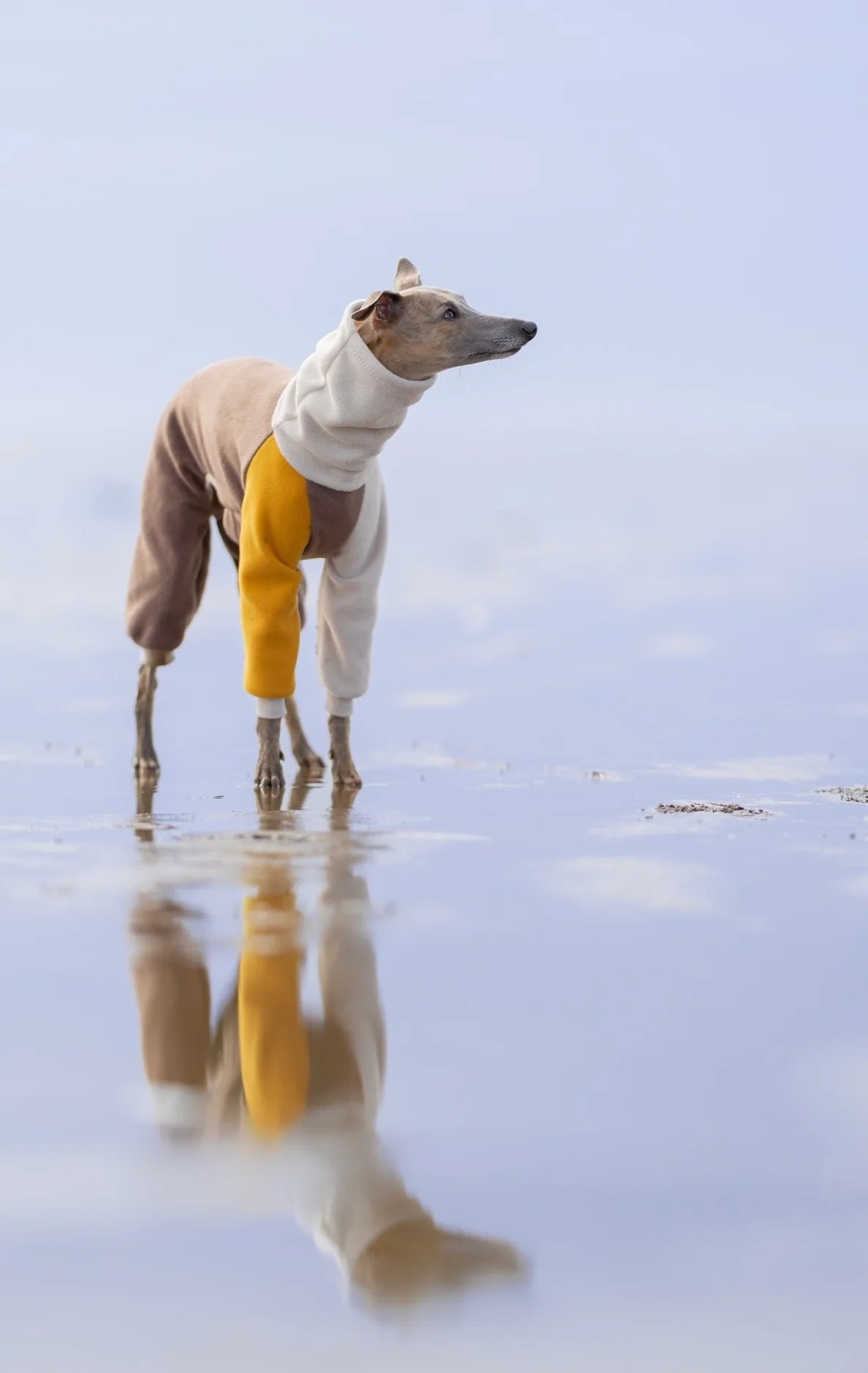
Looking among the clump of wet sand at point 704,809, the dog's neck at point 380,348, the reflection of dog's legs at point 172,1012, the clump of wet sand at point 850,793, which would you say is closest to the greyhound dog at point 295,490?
the dog's neck at point 380,348

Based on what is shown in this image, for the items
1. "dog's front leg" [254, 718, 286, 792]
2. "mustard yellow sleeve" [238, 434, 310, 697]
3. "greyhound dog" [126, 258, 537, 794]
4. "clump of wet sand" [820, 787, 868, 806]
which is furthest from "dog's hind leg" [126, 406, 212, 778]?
"clump of wet sand" [820, 787, 868, 806]

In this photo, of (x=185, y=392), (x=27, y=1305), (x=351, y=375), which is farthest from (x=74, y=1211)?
(x=185, y=392)

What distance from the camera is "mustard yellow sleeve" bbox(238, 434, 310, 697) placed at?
564 cm

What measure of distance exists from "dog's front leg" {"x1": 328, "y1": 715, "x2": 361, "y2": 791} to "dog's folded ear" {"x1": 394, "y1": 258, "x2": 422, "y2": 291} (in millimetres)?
1723

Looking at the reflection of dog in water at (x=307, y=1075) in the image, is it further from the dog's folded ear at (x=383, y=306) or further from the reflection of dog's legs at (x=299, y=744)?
the reflection of dog's legs at (x=299, y=744)

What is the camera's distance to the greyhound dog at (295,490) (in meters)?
5.34

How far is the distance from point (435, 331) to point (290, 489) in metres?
0.80

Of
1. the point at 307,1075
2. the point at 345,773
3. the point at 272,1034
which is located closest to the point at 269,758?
the point at 345,773

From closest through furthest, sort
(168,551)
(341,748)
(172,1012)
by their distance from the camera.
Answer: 1. (172,1012)
2. (341,748)
3. (168,551)

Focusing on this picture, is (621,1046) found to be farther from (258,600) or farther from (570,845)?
(258,600)

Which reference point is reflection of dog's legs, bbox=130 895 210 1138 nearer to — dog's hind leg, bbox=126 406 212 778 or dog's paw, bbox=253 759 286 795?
dog's paw, bbox=253 759 286 795

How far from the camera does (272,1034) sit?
2803mm

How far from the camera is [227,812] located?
541 cm

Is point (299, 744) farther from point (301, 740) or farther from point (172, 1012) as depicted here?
point (172, 1012)
